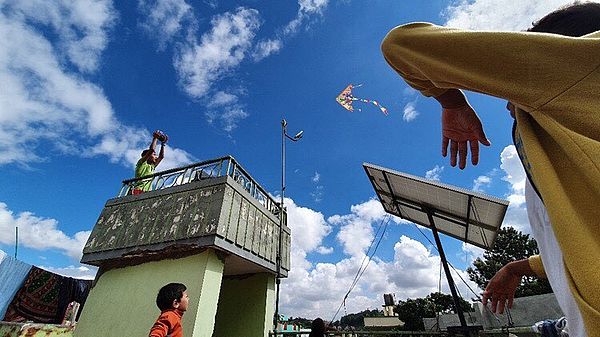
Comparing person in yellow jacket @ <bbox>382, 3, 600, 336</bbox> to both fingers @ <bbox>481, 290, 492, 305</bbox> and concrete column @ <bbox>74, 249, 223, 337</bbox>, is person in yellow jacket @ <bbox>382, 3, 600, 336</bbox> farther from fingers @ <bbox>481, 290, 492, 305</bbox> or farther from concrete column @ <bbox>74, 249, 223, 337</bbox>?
concrete column @ <bbox>74, 249, 223, 337</bbox>

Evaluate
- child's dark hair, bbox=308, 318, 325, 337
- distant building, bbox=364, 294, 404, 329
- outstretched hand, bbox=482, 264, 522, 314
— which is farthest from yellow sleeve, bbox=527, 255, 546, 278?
distant building, bbox=364, 294, 404, 329

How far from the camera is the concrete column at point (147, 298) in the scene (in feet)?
17.2

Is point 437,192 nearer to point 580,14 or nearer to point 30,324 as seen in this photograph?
point 580,14

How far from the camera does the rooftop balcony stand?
6.11 meters

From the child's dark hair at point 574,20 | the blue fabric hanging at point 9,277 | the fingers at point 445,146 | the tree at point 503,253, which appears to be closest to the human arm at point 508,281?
the fingers at point 445,146

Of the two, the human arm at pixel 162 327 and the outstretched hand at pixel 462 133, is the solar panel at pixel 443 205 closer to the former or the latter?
the outstretched hand at pixel 462 133

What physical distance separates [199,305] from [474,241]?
6.03 meters

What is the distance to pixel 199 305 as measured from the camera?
511 centimetres

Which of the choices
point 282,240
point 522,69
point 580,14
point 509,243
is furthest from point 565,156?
point 509,243

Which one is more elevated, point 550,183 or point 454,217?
point 454,217

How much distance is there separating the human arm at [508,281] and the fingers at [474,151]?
0.50m

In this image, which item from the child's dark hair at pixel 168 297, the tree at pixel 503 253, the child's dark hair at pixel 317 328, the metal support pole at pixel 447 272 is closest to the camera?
the child's dark hair at pixel 168 297

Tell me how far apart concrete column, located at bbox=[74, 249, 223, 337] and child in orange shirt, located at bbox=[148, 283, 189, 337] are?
5.28 ft

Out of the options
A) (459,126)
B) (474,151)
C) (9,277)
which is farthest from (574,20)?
(9,277)
